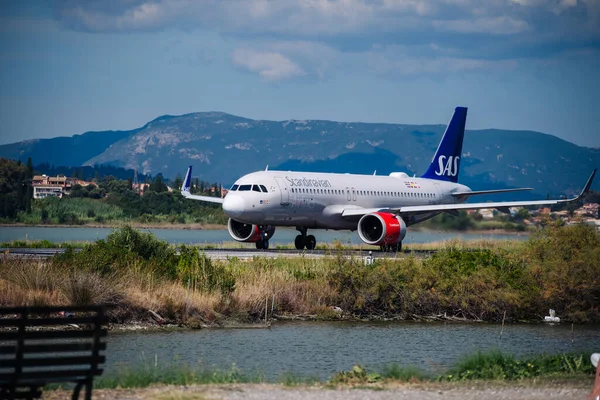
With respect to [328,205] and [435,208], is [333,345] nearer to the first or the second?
[328,205]

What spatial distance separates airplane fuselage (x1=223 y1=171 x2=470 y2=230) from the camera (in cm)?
4338

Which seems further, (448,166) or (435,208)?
(448,166)

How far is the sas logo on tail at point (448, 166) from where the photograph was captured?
195ft

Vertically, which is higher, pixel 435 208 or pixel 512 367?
pixel 435 208

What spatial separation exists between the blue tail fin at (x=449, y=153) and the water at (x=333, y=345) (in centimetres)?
3055

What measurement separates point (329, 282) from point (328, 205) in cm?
1735

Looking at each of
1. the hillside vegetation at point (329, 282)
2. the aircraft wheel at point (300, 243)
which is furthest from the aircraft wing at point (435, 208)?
the hillside vegetation at point (329, 282)

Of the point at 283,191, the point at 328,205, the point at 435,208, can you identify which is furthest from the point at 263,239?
the point at 435,208

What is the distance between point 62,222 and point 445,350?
7082 centimetres

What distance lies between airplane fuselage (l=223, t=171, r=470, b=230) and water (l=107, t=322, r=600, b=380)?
15502 mm

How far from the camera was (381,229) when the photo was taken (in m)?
46.1

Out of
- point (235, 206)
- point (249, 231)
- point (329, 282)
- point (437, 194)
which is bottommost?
point (329, 282)

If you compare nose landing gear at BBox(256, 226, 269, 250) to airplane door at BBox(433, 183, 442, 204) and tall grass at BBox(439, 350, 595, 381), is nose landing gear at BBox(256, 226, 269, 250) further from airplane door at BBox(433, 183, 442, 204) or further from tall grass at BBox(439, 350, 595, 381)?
tall grass at BBox(439, 350, 595, 381)

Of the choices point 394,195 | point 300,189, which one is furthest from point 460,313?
point 394,195
